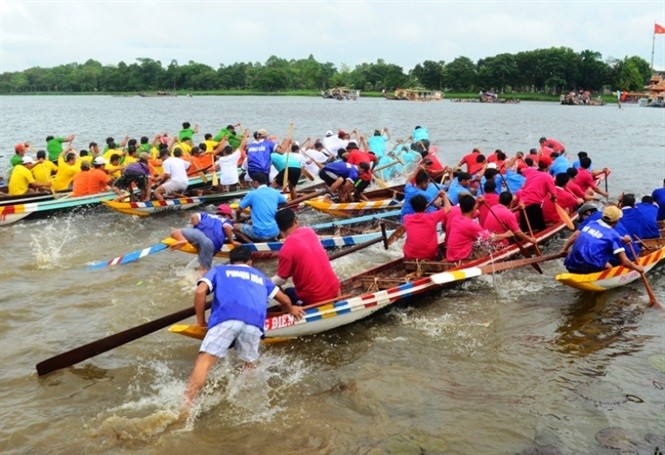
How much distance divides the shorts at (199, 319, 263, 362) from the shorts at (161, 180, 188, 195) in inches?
384

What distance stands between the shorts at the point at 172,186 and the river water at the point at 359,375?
3754 millimetres

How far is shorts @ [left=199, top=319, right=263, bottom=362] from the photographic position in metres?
5.75

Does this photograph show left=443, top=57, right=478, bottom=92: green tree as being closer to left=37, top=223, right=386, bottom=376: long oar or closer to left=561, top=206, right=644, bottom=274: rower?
left=561, top=206, right=644, bottom=274: rower

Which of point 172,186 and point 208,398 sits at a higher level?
point 172,186

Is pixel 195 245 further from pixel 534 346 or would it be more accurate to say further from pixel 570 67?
pixel 570 67

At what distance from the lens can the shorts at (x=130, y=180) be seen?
1441 centimetres

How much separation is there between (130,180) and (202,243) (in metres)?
6.23

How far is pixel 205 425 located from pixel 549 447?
3.41 meters

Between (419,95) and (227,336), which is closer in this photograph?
(227,336)

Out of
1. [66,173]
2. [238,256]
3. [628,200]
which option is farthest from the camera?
[66,173]

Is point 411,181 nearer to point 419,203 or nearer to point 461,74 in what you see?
point 419,203

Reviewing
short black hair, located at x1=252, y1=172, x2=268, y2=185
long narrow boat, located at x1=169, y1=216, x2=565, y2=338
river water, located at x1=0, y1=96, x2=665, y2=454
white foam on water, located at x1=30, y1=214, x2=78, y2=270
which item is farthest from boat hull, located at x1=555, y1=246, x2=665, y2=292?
white foam on water, located at x1=30, y1=214, x2=78, y2=270

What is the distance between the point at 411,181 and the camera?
1116 centimetres

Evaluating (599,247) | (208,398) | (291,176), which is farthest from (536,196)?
(208,398)
